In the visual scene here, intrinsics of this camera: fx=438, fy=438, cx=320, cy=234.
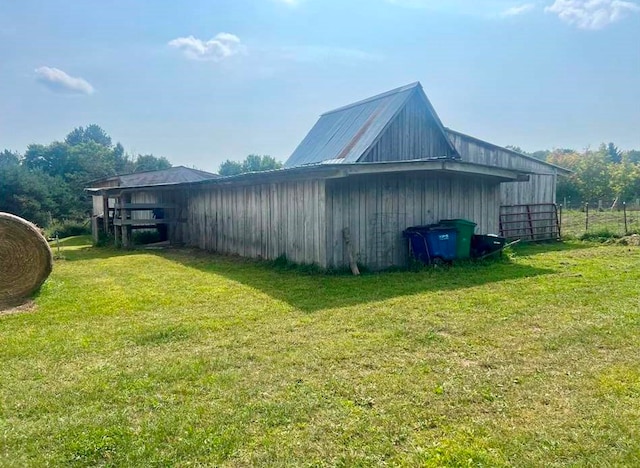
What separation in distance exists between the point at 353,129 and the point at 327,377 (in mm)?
9849

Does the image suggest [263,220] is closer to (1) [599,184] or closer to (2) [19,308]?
(2) [19,308]

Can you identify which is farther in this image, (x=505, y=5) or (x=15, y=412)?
(x=505, y=5)

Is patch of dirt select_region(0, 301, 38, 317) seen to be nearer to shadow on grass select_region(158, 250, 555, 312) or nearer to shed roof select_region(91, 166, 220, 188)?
shadow on grass select_region(158, 250, 555, 312)

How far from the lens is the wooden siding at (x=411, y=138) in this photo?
36.9 ft

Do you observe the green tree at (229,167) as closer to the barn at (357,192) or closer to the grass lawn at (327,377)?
the barn at (357,192)

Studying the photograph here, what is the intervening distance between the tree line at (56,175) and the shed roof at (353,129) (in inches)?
813

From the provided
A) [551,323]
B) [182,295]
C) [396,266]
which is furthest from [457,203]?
[182,295]

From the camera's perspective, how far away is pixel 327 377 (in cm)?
341

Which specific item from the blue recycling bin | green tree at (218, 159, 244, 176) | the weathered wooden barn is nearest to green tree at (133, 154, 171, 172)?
green tree at (218, 159, 244, 176)

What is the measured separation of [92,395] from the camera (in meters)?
3.14

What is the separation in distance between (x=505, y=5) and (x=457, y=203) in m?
4.18

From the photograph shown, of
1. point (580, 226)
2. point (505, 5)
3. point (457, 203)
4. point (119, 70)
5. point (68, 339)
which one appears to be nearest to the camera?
point (68, 339)

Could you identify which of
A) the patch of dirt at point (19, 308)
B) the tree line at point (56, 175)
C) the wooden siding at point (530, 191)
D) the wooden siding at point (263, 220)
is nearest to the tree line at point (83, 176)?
the tree line at point (56, 175)

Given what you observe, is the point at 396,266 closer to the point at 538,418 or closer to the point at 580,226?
the point at 538,418
